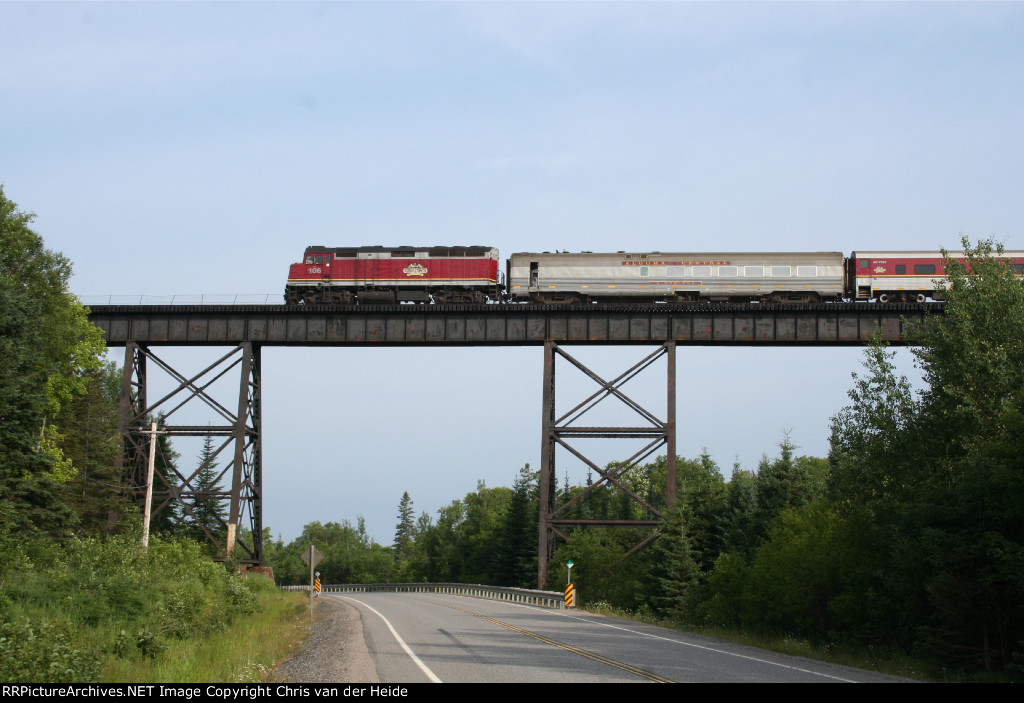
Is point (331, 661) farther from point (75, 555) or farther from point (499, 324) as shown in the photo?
point (499, 324)

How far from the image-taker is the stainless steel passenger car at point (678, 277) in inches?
1970

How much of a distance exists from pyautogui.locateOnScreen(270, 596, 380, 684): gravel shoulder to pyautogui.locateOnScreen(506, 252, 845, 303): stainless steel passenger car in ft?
89.3

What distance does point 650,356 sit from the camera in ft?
157

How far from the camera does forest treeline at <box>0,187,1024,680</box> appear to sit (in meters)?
20.9

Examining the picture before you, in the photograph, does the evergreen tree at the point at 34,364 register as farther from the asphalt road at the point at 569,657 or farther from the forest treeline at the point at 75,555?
the asphalt road at the point at 569,657

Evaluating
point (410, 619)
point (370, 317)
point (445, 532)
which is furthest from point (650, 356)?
point (445, 532)

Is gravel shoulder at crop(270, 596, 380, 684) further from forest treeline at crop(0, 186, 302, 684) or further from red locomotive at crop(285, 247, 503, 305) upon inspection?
red locomotive at crop(285, 247, 503, 305)

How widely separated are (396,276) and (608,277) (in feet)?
38.9

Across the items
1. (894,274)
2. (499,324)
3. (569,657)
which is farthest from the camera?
(894,274)

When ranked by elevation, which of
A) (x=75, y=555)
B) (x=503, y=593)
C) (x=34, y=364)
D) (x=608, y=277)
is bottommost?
(x=503, y=593)

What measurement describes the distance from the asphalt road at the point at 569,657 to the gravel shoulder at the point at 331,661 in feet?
1.01

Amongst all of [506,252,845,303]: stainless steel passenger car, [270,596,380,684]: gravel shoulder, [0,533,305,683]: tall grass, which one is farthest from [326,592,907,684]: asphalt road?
[506,252,845,303]: stainless steel passenger car

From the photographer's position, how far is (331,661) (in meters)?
18.1

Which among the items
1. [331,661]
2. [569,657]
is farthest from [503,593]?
[331,661]
